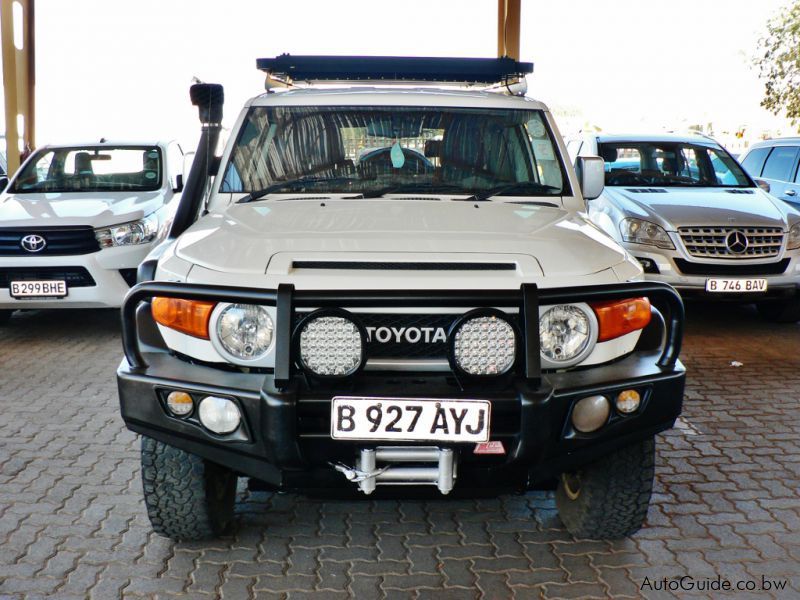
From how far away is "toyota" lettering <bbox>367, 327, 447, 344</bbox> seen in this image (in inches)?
115

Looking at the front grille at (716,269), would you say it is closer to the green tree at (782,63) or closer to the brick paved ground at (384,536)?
the brick paved ground at (384,536)

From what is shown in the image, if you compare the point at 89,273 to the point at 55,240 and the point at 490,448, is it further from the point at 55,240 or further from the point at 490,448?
the point at 490,448

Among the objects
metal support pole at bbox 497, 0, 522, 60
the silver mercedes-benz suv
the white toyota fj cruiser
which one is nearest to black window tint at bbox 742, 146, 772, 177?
the silver mercedes-benz suv

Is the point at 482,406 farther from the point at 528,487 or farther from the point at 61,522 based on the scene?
the point at 61,522

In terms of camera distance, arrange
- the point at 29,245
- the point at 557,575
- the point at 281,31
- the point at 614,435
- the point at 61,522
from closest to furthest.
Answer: the point at 614,435 < the point at 557,575 < the point at 61,522 < the point at 29,245 < the point at 281,31

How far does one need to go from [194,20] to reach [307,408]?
31879mm

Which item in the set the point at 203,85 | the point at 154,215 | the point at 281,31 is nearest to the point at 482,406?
the point at 203,85

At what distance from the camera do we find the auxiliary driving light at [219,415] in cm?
281

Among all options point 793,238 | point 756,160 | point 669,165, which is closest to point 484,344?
point 793,238

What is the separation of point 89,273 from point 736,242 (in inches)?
209

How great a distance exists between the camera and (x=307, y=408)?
8.87 ft

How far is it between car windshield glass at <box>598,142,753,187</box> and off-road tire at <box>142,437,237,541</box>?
21.2 feet

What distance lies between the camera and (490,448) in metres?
2.80

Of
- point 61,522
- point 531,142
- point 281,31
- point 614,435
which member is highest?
point 281,31
